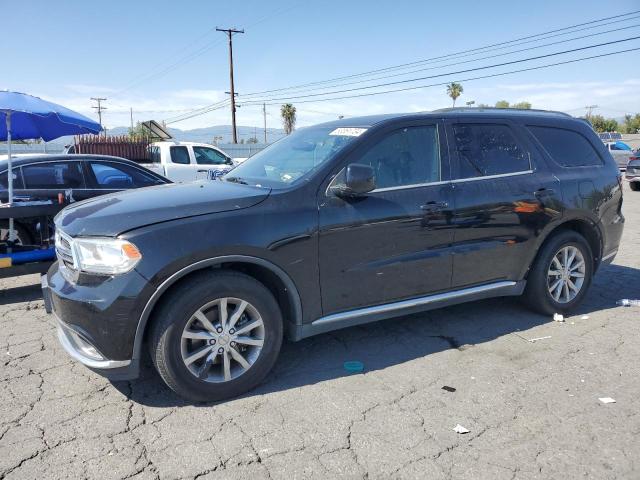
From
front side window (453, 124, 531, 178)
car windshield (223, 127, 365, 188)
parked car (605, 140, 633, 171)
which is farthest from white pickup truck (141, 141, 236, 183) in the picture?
parked car (605, 140, 633, 171)

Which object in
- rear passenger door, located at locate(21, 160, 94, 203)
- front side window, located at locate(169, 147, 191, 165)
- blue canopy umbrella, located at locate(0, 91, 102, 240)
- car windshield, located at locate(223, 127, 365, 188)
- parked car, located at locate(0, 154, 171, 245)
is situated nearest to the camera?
car windshield, located at locate(223, 127, 365, 188)

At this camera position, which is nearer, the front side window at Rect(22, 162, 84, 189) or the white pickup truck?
the front side window at Rect(22, 162, 84, 189)

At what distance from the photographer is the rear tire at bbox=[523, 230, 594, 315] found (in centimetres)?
460

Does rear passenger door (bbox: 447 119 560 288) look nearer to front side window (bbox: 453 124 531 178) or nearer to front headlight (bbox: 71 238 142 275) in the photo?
front side window (bbox: 453 124 531 178)

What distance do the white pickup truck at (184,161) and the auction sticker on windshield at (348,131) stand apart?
9910 mm

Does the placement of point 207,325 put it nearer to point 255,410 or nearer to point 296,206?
point 255,410

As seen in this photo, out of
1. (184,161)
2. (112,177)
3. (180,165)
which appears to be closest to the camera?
(112,177)

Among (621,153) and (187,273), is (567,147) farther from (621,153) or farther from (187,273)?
(621,153)

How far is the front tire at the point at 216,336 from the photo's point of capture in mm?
3025

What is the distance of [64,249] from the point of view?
10.7 feet

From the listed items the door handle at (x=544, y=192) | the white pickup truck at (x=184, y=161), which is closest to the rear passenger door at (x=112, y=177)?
the door handle at (x=544, y=192)

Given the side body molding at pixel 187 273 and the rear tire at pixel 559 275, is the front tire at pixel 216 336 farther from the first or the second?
the rear tire at pixel 559 275

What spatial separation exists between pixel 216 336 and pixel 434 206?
1927 millimetres

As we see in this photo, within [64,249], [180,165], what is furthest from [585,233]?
[180,165]
